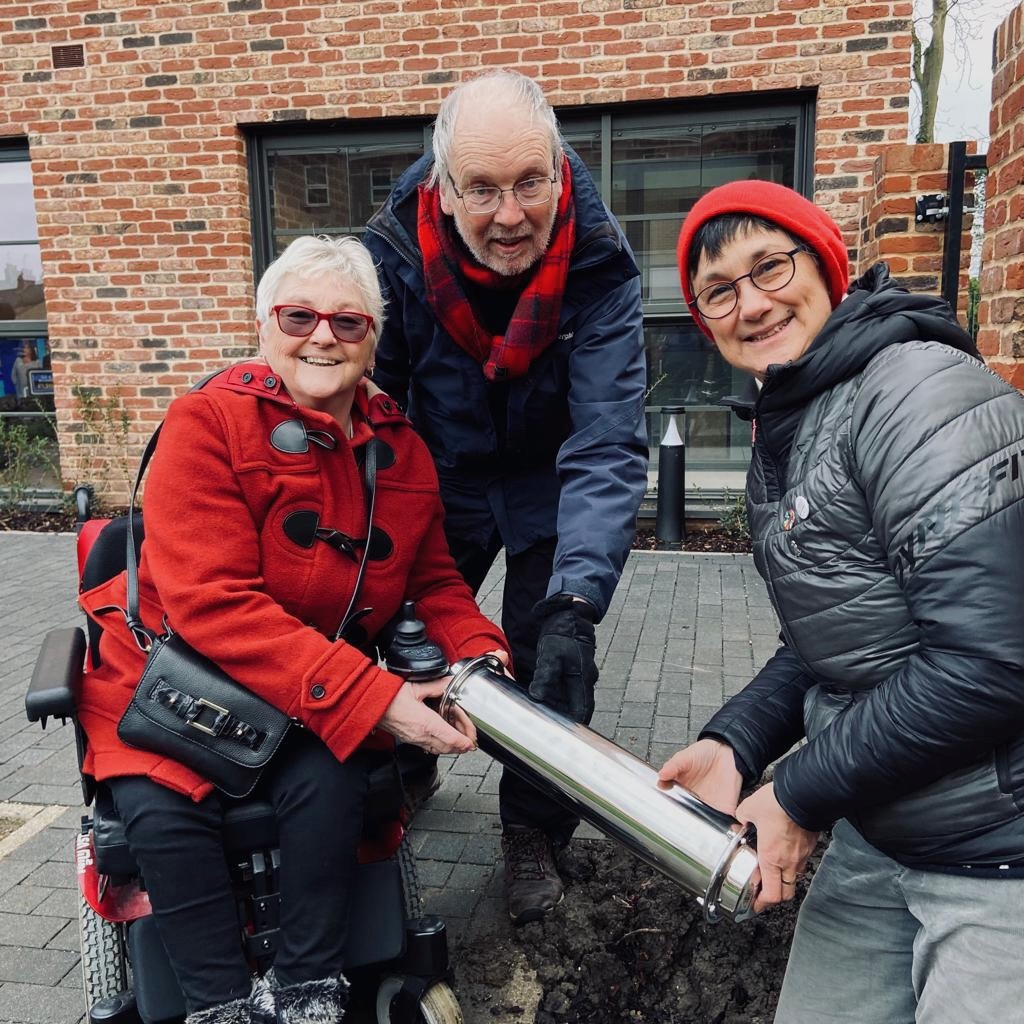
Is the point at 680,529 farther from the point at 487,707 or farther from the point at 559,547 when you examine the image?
the point at 487,707

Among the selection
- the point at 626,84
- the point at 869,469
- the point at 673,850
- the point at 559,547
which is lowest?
the point at 673,850

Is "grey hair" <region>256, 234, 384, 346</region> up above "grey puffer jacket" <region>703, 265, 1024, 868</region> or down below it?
above

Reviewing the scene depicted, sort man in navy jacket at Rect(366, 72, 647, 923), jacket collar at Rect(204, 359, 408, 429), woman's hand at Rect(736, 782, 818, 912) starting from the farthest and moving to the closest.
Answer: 1. man in navy jacket at Rect(366, 72, 647, 923)
2. jacket collar at Rect(204, 359, 408, 429)
3. woman's hand at Rect(736, 782, 818, 912)

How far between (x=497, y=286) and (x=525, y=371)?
22cm

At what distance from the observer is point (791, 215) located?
5.07ft

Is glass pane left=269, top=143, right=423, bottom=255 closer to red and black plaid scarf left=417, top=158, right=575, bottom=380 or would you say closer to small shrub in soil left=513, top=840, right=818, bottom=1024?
red and black plaid scarf left=417, top=158, right=575, bottom=380

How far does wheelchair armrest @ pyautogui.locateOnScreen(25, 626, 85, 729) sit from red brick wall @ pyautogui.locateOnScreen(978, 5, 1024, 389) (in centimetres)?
253

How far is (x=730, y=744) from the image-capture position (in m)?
1.76

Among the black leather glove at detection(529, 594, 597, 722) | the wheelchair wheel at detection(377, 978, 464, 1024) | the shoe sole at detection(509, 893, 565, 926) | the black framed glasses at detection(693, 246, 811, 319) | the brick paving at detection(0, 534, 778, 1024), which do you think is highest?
the black framed glasses at detection(693, 246, 811, 319)

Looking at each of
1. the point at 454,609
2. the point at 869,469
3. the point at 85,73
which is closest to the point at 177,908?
the point at 454,609

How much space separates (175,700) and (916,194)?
4620 mm

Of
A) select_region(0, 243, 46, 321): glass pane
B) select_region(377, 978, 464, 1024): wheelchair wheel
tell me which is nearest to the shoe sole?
select_region(377, 978, 464, 1024): wheelchair wheel

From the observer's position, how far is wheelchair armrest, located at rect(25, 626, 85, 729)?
5.81ft

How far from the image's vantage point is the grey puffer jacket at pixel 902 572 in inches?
47.7
